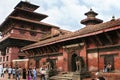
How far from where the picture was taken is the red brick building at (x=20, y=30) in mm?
35188

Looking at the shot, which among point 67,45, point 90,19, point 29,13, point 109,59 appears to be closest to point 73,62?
point 67,45

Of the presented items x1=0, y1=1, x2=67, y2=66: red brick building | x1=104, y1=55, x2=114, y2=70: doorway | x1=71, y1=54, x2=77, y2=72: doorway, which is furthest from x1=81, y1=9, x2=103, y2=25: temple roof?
x1=104, y1=55, x2=114, y2=70: doorway

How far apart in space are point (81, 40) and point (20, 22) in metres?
21.0

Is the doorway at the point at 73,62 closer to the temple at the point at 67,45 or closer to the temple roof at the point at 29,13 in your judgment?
the temple at the point at 67,45

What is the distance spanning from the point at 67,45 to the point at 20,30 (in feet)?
62.1

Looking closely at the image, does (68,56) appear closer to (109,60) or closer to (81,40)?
(81,40)

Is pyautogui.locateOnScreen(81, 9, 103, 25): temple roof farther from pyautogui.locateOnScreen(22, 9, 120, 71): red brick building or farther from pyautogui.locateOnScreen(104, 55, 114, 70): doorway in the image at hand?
pyautogui.locateOnScreen(104, 55, 114, 70): doorway

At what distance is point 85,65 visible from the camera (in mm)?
18141

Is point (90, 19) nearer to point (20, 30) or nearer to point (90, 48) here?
point (20, 30)

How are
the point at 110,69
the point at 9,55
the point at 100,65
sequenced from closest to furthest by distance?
the point at 110,69, the point at 100,65, the point at 9,55

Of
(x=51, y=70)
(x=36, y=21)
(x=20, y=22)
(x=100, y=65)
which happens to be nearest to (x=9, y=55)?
(x=20, y=22)

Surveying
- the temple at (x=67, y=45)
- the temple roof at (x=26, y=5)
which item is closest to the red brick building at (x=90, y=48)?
the temple at (x=67, y=45)

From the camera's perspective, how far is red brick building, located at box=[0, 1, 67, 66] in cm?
3519

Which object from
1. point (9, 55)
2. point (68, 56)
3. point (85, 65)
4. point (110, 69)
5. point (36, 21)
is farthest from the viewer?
point (36, 21)
